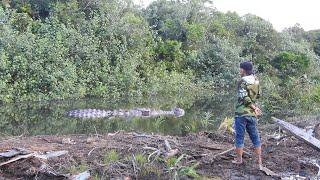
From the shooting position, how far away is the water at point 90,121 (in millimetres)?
13263

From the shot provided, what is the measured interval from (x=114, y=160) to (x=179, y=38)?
2794 centimetres

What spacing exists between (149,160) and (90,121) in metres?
9.25

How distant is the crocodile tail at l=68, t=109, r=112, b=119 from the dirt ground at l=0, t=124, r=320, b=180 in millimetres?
8241

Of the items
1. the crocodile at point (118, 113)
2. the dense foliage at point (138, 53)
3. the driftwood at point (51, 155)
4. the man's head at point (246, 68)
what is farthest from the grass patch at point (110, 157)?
the dense foliage at point (138, 53)

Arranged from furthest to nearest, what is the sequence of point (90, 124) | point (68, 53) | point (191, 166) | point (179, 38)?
1. point (179, 38)
2. point (68, 53)
3. point (90, 124)
4. point (191, 166)

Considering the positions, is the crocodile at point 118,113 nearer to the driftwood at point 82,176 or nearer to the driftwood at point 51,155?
the driftwood at point 51,155

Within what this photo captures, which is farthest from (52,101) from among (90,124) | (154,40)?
(154,40)

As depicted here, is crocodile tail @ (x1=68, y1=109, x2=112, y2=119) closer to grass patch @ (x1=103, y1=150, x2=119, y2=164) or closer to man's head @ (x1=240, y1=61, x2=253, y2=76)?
grass patch @ (x1=103, y1=150, x2=119, y2=164)

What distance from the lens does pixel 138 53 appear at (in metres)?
28.4

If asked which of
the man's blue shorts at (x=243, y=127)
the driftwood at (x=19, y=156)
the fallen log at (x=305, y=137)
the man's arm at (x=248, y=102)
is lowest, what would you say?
the driftwood at (x=19, y=156)

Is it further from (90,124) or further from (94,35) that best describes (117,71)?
(90,124)

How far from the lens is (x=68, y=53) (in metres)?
25.4

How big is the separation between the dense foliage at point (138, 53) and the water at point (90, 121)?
2.37 metres

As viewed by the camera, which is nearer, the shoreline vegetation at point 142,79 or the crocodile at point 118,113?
the shoreline vegetation at point 142,79
